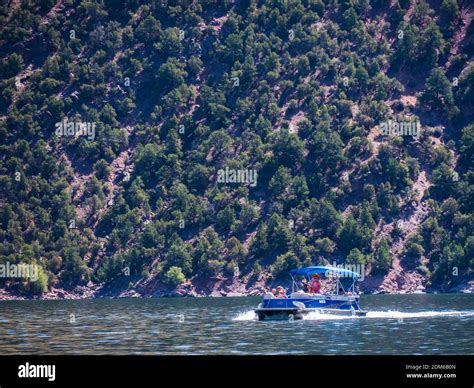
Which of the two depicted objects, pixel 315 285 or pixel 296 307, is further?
pixel 315 285

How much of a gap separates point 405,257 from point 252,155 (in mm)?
38784

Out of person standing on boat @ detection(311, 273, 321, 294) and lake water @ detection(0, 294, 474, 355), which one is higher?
person standing on boat @ detection(311, 273, 321, 294)

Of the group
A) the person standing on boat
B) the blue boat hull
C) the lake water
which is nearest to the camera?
the lake water
